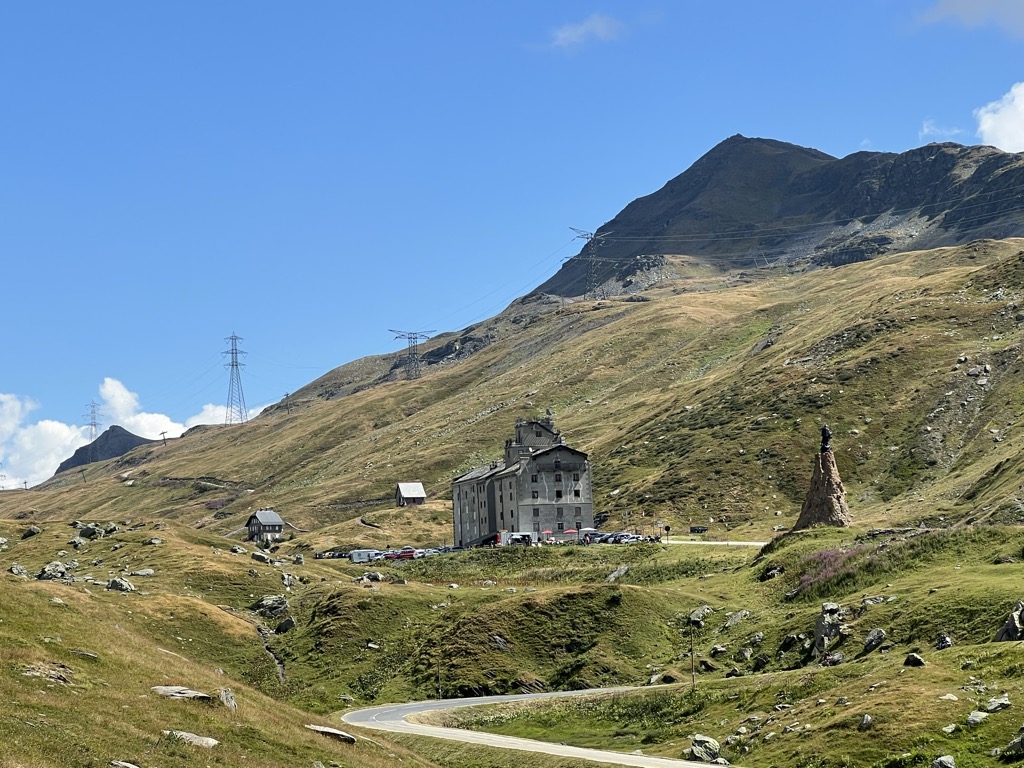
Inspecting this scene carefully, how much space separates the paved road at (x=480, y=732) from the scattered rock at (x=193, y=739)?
1747 centimetres

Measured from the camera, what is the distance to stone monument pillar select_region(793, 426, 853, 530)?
9756cm

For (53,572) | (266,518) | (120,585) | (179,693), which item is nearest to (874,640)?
(179,693)

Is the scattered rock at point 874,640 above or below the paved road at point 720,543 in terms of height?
below

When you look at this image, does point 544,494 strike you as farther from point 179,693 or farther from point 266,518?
point 179,693

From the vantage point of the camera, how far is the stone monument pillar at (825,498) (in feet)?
320

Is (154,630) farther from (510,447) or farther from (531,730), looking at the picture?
(510,447)

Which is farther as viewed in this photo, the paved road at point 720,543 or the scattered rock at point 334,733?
the paved road at point 720,543

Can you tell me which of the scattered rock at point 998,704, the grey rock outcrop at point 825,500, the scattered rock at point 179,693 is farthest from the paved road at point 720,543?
the scattered rock at point 179,693

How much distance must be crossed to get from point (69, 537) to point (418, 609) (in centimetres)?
4725

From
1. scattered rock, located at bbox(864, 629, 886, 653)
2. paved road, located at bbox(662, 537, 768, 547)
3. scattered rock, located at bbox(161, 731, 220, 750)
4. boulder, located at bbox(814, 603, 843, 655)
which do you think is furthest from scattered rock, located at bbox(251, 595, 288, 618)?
scattered rock, located at bbox(161, 731, 220, 750)

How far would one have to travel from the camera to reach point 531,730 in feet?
201

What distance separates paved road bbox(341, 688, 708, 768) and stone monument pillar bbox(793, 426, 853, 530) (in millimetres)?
36020

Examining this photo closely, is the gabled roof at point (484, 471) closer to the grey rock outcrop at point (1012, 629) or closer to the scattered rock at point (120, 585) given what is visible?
the scattered rock at point (120, 585)

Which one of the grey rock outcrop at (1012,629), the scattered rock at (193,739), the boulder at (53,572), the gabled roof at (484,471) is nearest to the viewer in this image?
the scattered rock at (193,739)
